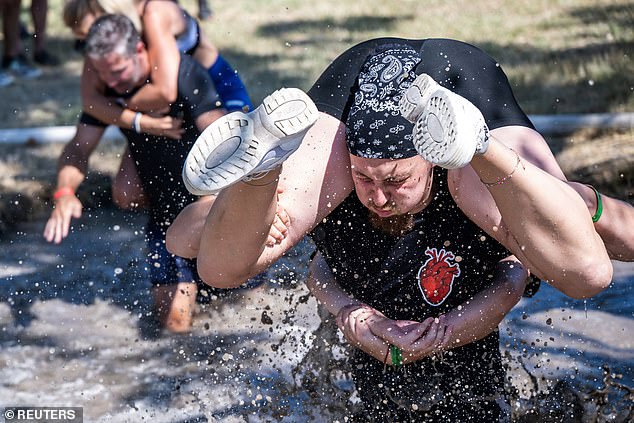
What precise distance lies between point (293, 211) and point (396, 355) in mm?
618

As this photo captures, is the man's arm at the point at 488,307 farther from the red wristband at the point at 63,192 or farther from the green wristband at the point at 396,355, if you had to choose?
the red wristband at the point at 63,192

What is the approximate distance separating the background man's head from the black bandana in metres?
1.76

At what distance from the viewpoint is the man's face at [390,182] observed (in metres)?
2.80

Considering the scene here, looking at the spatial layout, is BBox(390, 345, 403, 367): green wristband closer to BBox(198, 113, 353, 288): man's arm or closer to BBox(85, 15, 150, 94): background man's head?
BBox(198, 113, 353, 288): man's arm

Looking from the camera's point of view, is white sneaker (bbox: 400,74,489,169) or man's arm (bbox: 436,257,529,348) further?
man's arm (bbox: 436,257,529,348)

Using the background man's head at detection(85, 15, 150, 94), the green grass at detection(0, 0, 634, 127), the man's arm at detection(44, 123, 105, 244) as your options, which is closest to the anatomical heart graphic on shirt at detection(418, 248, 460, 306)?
the man's arm at detection(44, 123, 105, 244)

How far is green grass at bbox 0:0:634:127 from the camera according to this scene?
6773 millimetres

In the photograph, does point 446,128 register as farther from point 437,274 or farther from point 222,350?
point 222,350

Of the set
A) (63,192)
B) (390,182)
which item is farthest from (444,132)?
(63,192)

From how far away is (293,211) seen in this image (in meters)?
2.90

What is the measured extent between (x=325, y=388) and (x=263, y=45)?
4.89 m

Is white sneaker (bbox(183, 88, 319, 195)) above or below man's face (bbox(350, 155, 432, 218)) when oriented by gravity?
above

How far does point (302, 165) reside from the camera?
2.94 metres

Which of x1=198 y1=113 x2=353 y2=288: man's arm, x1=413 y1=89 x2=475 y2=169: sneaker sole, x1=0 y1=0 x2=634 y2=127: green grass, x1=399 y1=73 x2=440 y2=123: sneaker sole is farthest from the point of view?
x1=0 y1=0 x2=634 y2=127: green grass
